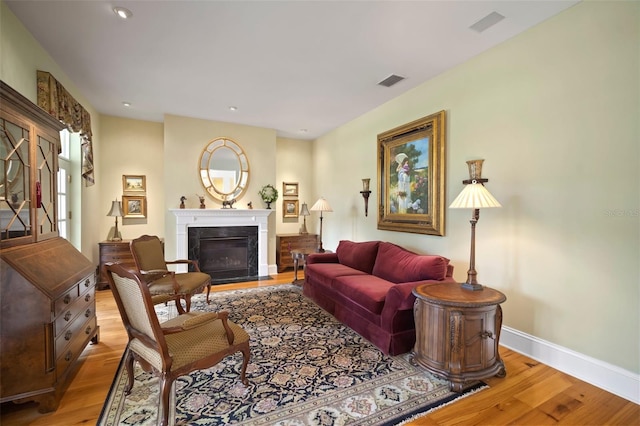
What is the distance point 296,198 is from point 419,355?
4.78 meters

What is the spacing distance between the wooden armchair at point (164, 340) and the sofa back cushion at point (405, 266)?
6.15 feet

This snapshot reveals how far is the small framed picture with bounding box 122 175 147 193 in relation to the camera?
532 cm

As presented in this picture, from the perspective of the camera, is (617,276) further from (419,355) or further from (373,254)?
(373,254)

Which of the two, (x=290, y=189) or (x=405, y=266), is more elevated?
(x=290, y=189)

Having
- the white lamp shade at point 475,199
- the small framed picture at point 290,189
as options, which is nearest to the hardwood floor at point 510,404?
the white lamp shade at point 475,199

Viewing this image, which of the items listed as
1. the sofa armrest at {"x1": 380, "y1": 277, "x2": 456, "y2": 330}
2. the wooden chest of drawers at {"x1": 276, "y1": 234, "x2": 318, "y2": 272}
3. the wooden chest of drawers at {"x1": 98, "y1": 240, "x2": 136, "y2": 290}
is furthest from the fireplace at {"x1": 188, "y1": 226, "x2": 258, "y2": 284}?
the sofa armrest at {"x1": 380, "y1": 277, "x2": 456, "y2": 330}

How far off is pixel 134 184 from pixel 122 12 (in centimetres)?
373

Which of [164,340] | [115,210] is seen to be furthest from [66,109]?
[164,340]

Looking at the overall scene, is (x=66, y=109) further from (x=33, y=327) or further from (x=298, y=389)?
(x=298, y=389)

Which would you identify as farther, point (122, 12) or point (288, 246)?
point (288, 246)

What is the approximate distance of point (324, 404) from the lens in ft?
6.45

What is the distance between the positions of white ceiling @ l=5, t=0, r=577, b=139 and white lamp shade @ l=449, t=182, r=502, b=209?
4.89 ft

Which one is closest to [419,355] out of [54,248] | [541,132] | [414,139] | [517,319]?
[517,319]

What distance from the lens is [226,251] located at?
5492mm
